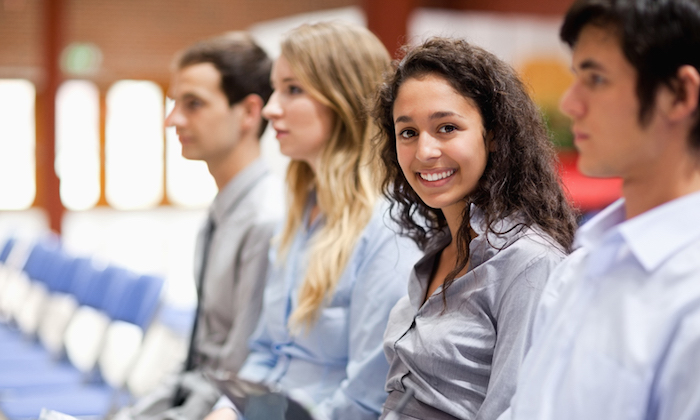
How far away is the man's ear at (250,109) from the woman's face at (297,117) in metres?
0.53

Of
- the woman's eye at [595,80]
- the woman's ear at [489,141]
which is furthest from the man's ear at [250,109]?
the woman's eye at [595,80]

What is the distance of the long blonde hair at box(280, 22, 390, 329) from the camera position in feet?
7.09

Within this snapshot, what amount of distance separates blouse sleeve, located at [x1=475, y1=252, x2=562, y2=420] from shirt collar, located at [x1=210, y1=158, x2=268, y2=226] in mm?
1452

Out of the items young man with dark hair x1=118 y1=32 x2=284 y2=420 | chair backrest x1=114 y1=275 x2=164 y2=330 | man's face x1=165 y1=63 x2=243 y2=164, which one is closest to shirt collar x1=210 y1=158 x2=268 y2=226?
young man with dark hair x1=118 y1=32 x2=284 y2=420

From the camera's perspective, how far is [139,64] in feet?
35.4

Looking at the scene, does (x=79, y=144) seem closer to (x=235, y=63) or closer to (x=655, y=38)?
(x=235, y=63)

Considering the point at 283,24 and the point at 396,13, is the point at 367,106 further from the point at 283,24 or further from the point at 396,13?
the point at 283,24

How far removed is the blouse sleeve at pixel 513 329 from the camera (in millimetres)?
1390

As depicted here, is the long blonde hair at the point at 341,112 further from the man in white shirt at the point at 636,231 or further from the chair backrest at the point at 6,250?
the chair backrest at the point at 6,250

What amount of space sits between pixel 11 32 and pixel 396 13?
6.95m

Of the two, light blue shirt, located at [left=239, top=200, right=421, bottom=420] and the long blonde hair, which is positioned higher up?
the long blonde hair

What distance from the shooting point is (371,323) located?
6.44 ft

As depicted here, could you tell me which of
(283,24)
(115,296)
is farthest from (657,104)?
(283,24)

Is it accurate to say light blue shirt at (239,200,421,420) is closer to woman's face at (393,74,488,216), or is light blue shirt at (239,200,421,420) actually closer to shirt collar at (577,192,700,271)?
woman's face at (393,74,488,216)
